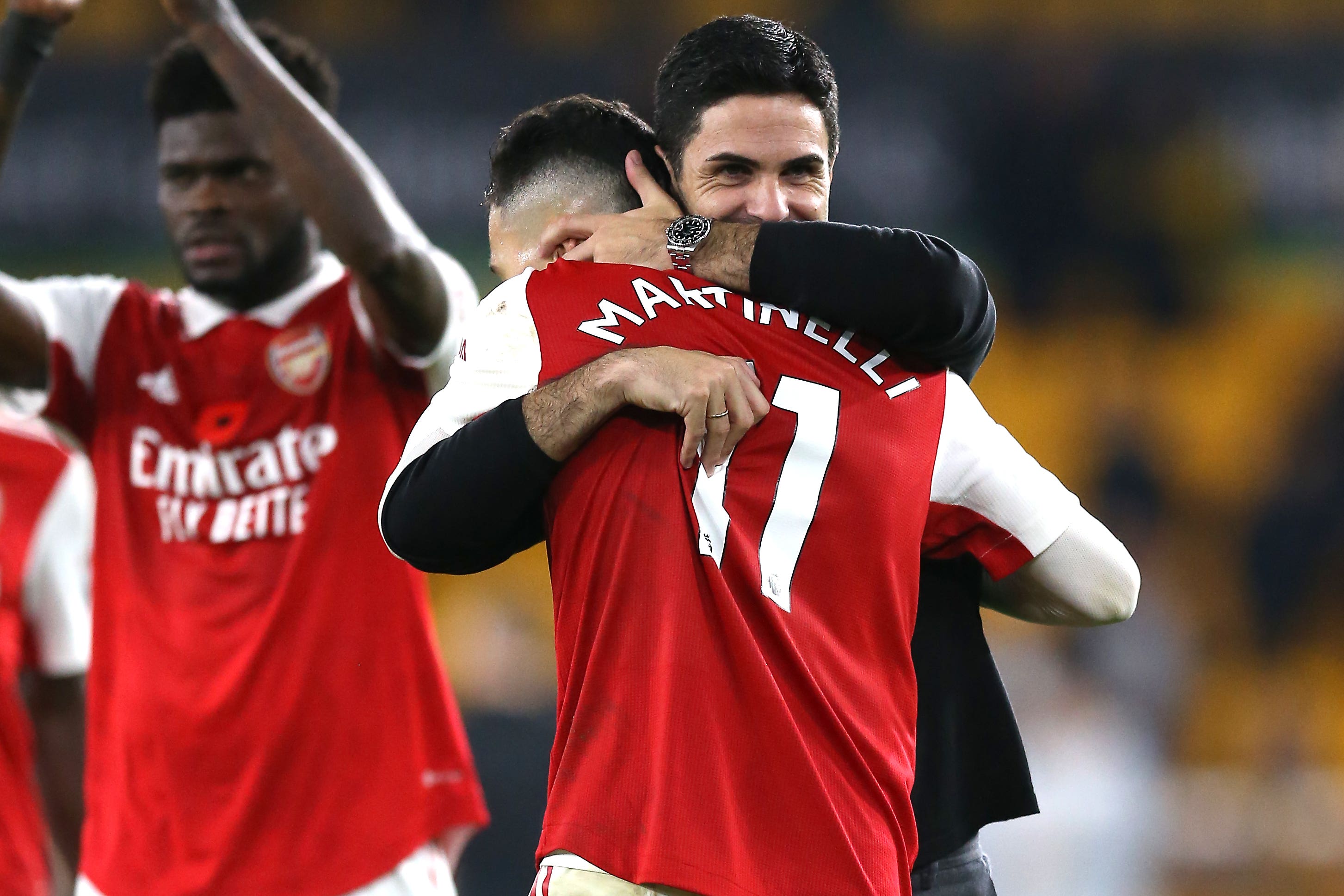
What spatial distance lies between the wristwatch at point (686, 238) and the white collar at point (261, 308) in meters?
Result: 1.49

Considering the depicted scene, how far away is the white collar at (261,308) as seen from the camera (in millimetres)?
3557

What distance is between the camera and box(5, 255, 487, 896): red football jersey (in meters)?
3.26

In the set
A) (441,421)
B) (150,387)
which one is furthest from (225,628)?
(441,421)

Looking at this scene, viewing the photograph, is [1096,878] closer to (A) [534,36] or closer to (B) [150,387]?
(B) [150,387]

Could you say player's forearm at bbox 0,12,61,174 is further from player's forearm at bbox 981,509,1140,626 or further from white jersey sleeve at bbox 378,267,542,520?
player's forearm at bbox 981,509,1140,626

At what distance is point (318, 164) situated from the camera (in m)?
3.25

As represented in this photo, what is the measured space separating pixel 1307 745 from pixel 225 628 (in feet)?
22.9

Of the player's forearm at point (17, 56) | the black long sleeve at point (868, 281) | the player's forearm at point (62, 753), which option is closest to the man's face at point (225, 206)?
the player's forearm at point (17, 56)

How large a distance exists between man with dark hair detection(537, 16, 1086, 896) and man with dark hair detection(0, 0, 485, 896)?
41.8 inches

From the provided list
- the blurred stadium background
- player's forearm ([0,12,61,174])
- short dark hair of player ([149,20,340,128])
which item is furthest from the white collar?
the blurred stadium background

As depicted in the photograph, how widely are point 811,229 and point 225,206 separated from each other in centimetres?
174

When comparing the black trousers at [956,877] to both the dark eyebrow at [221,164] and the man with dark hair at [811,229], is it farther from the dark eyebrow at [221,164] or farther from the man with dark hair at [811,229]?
the dark eyebrow at [221,164]

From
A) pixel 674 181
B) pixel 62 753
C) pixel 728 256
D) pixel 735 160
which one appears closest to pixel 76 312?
pixel 62 753

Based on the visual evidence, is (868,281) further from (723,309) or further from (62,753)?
(62,753)
